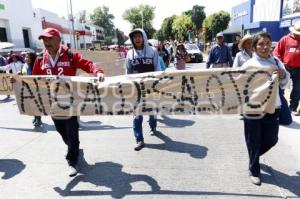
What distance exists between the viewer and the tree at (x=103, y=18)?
122250 mm

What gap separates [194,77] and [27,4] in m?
38.9

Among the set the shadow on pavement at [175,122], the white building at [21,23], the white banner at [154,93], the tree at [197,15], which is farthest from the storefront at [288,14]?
the tree at [197,15]

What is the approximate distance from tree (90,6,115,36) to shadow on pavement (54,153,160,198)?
121873 mm

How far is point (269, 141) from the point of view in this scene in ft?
13.1

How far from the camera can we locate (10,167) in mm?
5035

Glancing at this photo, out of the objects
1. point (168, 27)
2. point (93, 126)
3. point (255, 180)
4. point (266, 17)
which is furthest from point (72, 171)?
→ point (168, 27)

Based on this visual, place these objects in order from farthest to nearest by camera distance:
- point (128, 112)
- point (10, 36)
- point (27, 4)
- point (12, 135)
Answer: point (27, 4) < point (10, 36) < point (12, 135) < point (128, 112)

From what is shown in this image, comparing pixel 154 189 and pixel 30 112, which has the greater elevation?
pixel 30 112

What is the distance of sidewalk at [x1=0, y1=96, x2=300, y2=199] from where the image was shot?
4.03 meters

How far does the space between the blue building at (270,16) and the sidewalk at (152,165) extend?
21.7 m

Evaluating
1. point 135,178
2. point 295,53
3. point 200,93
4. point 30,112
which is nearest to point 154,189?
point 135,178

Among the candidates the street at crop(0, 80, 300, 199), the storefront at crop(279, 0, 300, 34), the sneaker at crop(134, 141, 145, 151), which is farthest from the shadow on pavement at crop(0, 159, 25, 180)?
the storefront at crop(279, 0, 300, 34)

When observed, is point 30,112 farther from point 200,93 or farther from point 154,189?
point 200,93

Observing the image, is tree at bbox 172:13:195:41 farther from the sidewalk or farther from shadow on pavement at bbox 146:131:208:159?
shadow on pavement at bbox 146:131:208:159
